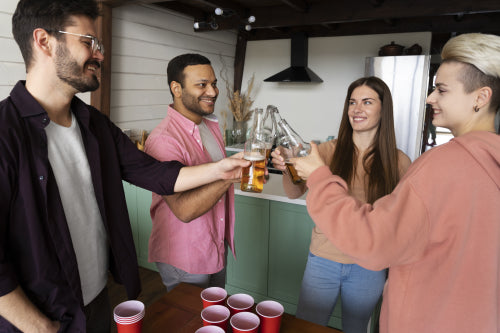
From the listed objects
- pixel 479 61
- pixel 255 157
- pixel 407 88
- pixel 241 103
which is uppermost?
pixel 407 88

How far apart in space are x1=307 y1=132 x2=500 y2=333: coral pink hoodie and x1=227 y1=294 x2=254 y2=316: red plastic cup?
0.30m

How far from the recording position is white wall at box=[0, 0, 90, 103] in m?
2.62

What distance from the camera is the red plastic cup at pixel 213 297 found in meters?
0.98

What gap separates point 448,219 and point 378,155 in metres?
0.95

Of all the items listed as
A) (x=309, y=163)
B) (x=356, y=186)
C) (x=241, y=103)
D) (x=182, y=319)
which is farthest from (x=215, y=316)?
(x=241, y=103)

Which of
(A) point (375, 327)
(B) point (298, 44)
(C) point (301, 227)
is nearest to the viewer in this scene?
(A) point (375, 327)

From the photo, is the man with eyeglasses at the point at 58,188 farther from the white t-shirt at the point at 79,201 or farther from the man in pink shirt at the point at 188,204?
the man in pink shirt at the point at 188,204

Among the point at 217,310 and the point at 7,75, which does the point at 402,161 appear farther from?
the point at 7,75

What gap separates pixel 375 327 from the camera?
2299mm

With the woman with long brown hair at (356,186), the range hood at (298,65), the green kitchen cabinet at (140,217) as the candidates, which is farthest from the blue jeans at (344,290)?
the range hood at (298,65)

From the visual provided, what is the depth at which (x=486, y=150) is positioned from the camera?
0.88 m

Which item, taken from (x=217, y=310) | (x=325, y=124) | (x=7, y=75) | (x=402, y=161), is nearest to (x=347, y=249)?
(x=217, y=310)

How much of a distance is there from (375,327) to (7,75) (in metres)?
3.16

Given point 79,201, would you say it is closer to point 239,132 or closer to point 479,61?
point 479,61
